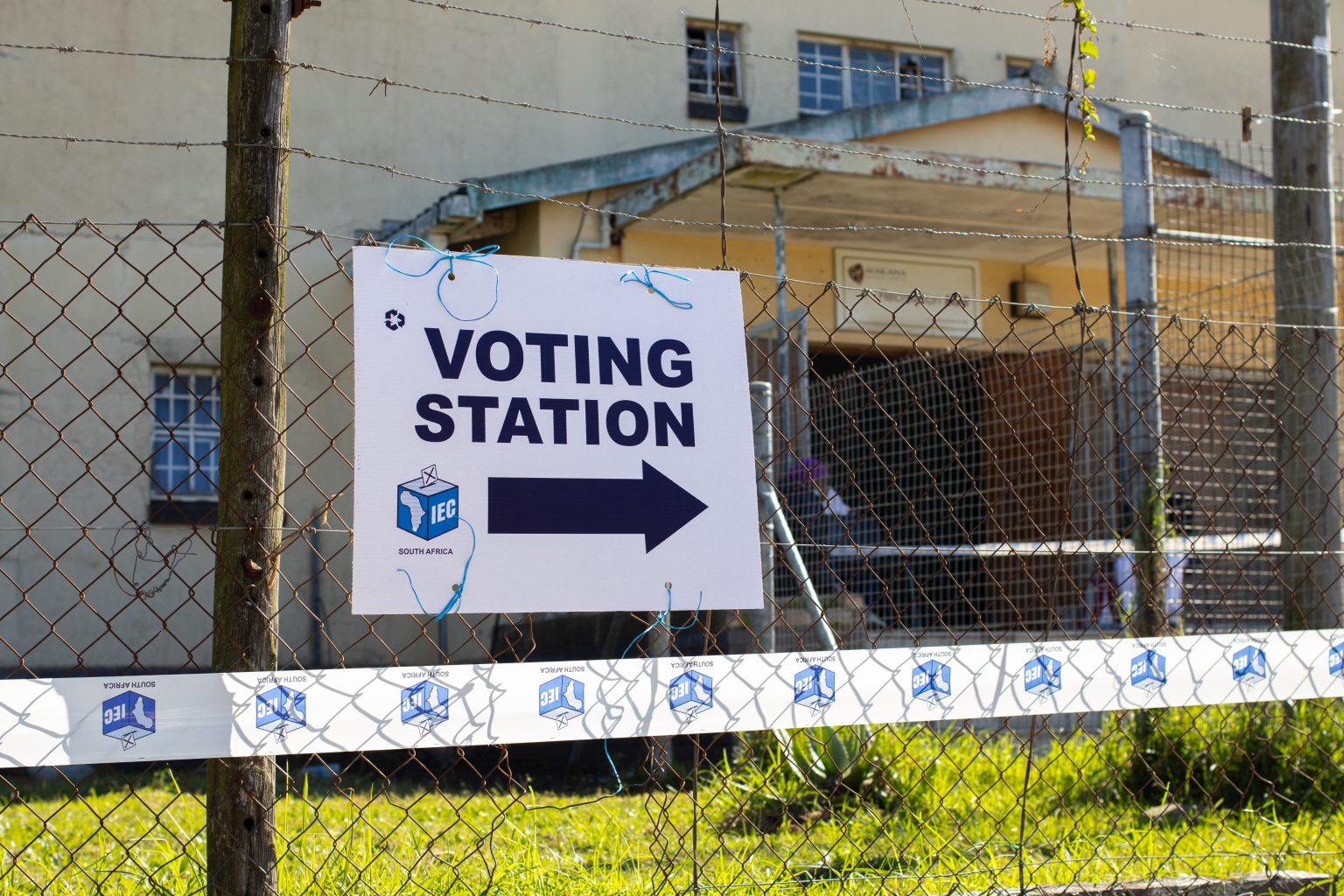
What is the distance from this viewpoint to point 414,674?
3010 mm

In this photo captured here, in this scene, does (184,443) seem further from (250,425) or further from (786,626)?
(250,425)

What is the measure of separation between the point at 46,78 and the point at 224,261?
8535 millimetres

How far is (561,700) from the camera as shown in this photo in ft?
10.3

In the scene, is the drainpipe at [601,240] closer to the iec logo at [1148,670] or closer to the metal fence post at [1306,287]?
the metal fence post at [1306,287]

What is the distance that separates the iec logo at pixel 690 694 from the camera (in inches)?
127

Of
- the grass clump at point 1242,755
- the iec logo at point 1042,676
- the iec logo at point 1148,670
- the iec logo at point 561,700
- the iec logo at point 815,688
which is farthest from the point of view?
the grass clump at point 1242,755

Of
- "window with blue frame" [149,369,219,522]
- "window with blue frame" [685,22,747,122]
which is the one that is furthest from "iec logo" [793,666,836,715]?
"window with blue frame" [685,22,747,122]

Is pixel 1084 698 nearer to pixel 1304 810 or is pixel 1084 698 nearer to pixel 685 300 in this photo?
pixel 685 300

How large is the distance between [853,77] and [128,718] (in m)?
11.8

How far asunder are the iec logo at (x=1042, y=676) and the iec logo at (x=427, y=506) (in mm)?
1692

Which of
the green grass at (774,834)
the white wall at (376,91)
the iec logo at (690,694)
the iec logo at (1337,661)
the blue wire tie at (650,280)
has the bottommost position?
the green grass at (774,834)

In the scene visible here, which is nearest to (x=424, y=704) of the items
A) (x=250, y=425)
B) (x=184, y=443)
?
(x=250, y=425)

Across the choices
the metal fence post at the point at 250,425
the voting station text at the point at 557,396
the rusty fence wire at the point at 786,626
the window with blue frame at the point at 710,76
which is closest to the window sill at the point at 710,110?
the window with blue frame at the point at 710,76

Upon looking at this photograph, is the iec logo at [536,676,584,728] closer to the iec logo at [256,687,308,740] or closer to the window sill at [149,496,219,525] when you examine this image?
the iec logo at [256,687,308,740]
